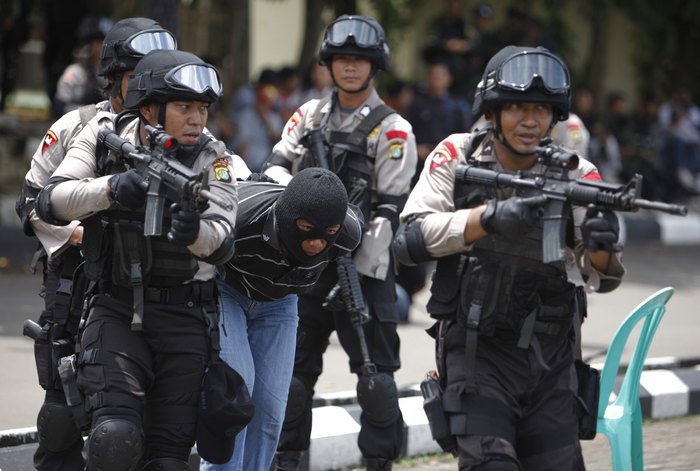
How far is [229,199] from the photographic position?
448 centimetres

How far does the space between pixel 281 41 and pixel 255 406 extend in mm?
16261

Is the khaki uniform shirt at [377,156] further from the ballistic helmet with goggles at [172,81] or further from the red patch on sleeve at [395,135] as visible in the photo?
the ballistic helmet with goggles at [172,81]

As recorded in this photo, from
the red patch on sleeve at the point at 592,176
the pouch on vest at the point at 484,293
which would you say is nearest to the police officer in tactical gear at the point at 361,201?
the pouch on vest at the point at 484,293

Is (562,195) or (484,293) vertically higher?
(562,195)

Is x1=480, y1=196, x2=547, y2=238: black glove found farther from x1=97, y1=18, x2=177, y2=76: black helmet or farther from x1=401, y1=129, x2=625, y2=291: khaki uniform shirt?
x1=97, y1=18, x2=177, y2=76: black helmet

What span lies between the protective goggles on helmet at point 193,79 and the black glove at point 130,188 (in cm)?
36

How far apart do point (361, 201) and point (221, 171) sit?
1608 mm

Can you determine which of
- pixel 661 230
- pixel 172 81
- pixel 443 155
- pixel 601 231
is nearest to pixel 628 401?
pixel 443 155

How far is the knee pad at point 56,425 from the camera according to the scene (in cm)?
491

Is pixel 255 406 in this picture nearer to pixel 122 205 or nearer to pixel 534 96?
pixel 122 205

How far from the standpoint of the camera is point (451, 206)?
4594 millimetres

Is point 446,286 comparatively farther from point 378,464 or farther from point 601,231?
point 378,464

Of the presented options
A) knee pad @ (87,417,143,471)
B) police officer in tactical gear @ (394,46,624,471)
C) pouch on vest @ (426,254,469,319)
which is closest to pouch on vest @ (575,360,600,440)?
police officer in tactical gear @ (394,46,624,471)

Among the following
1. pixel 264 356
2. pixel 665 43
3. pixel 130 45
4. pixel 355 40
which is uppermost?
pixel 665 43
